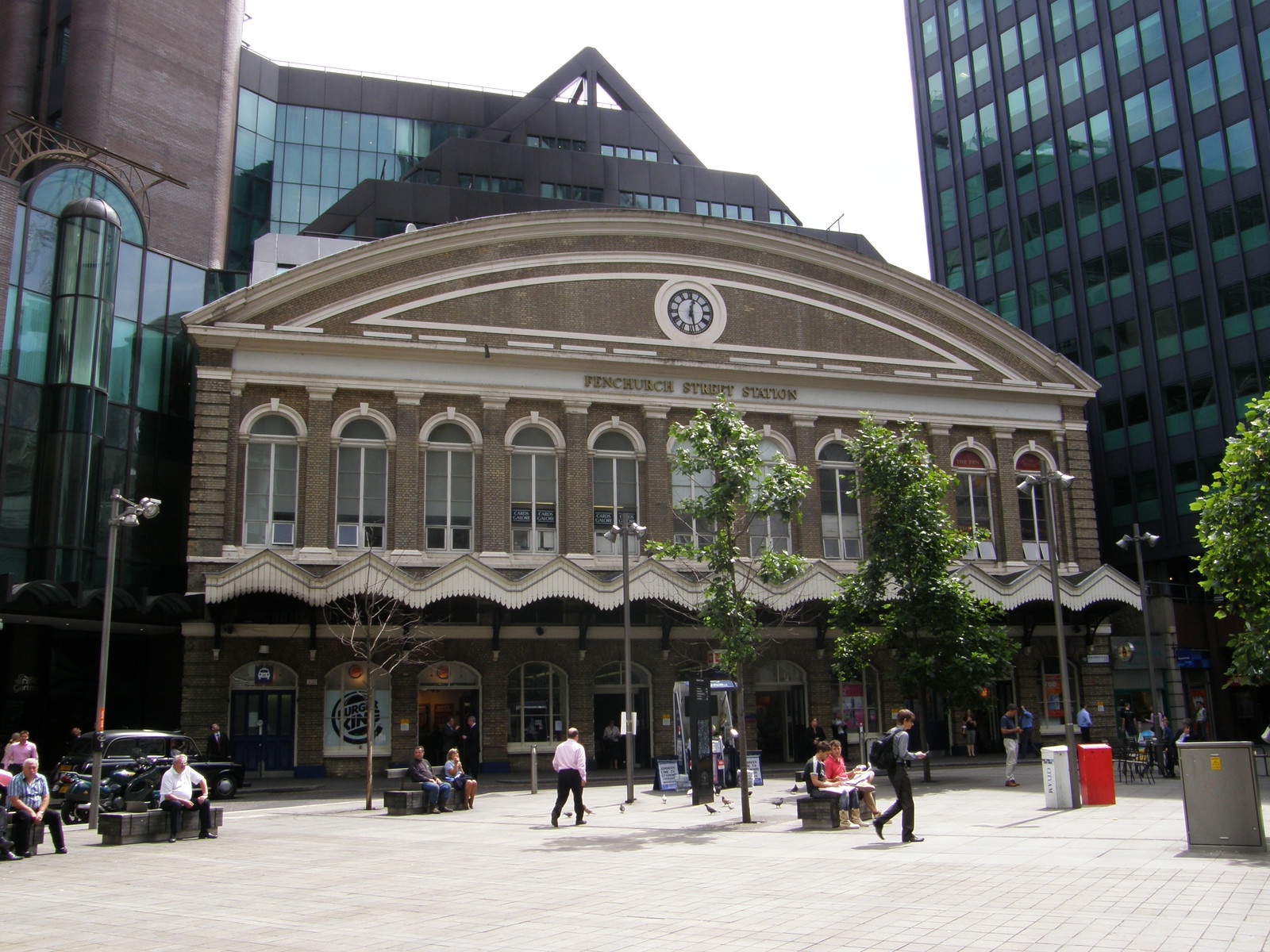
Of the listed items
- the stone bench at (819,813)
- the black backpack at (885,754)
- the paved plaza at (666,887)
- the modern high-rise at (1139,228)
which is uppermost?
the modern high-rise at (1139,228)

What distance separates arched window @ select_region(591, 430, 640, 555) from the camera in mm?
32844

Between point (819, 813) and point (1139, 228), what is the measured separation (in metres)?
39.6

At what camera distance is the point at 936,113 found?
60500 mm

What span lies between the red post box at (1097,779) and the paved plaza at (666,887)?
573mm

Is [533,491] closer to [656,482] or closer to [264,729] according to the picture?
[656,482]

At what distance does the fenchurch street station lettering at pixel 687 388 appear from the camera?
110 feet

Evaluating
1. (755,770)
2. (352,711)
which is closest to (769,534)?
(755,770)

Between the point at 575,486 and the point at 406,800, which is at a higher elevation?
the point at 575,486

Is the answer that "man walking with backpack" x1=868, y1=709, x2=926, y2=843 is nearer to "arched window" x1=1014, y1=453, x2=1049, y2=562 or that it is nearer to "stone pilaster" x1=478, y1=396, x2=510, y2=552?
"stone pilaster" x1=478, y1=396, x2=510, y2=552

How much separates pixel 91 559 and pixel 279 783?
26.7 feet

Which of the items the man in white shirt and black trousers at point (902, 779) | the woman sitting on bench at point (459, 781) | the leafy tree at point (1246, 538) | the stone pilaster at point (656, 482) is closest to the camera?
the man in white shirt and black trousers at point (902, 779)

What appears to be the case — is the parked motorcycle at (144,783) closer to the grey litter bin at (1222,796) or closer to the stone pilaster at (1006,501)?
the grey litter bin at (1222,796)

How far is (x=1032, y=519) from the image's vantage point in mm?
37281

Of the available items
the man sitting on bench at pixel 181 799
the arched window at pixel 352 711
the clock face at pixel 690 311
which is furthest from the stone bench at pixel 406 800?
the clock face at pixel 690 311
